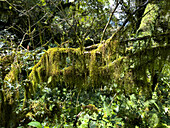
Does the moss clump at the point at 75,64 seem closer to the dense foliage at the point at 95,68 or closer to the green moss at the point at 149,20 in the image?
the dense foliage at the point at 95,68

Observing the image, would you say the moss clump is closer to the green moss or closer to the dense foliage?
the dense foliage

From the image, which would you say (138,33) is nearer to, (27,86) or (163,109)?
(163,109)

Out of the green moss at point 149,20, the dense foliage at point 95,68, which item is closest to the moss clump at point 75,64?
the dense foliage at point 95,68

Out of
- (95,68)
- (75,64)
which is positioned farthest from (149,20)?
(75,64)

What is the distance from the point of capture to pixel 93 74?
177 centimetres

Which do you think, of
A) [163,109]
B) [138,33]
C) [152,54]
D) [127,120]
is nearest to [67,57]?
[152,54]

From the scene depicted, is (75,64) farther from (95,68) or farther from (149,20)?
(149,20)

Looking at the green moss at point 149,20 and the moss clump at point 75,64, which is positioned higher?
the green moss at point 149,20

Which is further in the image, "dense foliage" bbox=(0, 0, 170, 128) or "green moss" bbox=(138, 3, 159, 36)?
"green moss" bbox=(138, 3, 159, 36)

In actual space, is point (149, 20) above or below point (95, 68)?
above

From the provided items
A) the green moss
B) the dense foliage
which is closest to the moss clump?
the dense foliage

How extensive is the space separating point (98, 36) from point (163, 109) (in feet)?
8.25

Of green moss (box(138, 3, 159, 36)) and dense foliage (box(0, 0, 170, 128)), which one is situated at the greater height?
green moss (box(138, 3, 159, 36))

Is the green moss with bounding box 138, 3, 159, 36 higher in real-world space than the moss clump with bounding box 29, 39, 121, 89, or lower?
higher
